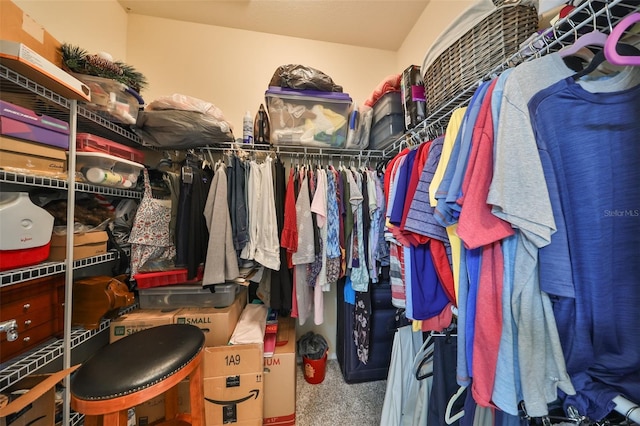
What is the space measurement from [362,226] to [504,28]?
998 millimetres

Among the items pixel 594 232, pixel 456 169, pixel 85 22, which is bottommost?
pixel 594 232

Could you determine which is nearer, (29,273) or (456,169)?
(456,169)

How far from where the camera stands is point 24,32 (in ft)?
2.69

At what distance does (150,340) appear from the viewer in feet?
2.75

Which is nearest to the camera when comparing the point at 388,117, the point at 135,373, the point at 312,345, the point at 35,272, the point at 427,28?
the point at 135,373

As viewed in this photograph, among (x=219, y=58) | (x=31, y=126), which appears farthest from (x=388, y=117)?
(x=31, y=126)

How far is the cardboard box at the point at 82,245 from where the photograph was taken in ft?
3.07

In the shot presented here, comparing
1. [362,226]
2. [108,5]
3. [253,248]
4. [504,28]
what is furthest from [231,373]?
[108,5]

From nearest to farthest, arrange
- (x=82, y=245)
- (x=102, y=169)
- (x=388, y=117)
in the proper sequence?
(x=82, y=245) → (x=102, y=169) → (x=388, y=117)

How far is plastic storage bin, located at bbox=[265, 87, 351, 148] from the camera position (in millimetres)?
1412

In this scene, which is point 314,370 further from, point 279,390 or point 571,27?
point 571,27

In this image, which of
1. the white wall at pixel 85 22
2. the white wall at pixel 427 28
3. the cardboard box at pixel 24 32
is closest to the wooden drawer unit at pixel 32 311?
the cardboard box at pixel 24 32

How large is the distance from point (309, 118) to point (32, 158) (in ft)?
4.21

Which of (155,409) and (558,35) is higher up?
(558,35)
